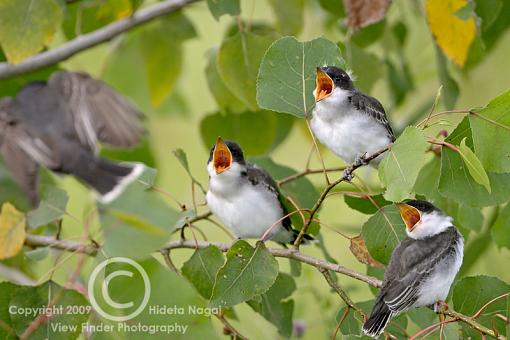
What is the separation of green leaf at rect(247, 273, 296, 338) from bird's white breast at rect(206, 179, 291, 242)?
26 centimetres

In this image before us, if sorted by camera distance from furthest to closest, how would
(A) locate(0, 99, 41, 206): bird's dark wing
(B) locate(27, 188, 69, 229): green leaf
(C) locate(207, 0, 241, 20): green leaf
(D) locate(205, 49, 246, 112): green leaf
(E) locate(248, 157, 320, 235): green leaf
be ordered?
(A) locate(0, 99, 41, 206): bird's dark wing → (D) locate(205, 49, 246, 112): green leaf → (C) locate(207, 0, 241, 20): green leaf → (E) locate(248, 157, 320, 235): green leaf → (B) locate(27, 188, 69, 229): green leaf

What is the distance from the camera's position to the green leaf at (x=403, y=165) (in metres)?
A: 1.76

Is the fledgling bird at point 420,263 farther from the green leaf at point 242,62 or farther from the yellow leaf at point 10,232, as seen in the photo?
the yellow leaf at point 10,232

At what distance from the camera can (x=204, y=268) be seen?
2250 millimetres

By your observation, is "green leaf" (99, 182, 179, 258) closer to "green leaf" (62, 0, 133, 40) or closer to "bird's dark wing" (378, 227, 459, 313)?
"bird's dark wing" (378, 227, 459, 313)

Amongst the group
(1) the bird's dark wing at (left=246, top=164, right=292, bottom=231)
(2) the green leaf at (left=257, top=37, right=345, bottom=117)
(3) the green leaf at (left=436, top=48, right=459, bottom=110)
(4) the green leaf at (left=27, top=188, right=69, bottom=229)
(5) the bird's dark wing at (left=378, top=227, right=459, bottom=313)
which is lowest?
(1) the bird's dark wing at (left=246, top=164, right=292, bottom=231)

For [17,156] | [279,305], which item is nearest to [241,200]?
[279,305]

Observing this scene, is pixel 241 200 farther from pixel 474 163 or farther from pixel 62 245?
pixel 474 163

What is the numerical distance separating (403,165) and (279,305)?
886 millimetres

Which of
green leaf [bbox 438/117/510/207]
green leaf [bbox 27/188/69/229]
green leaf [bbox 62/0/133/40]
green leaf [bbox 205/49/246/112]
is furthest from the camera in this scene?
green leaf [bbox 62/0/133/40]

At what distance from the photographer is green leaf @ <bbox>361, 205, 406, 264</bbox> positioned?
220cm

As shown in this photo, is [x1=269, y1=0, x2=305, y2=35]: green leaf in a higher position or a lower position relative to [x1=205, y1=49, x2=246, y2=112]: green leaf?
higher

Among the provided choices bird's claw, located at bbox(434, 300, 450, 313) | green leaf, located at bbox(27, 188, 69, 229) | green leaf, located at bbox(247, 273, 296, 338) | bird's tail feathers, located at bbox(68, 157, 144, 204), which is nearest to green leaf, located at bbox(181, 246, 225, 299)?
green leaf, located at bbox(247, 273, 296, 338)

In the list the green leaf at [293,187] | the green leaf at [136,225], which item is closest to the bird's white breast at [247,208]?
the green leaf at [293,187]
